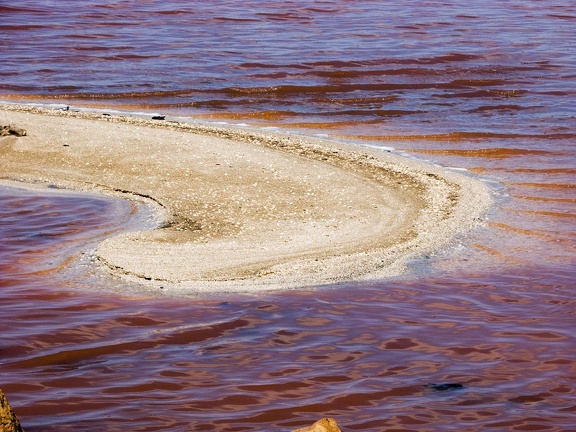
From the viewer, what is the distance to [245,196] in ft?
26.4

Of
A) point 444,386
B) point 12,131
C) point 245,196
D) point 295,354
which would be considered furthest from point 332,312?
point 12,131

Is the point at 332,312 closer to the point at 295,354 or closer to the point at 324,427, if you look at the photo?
the point at 295,354

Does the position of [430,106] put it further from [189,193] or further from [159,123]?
[189,193]

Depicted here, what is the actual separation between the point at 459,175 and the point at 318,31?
441 inches

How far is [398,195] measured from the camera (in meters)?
8.21

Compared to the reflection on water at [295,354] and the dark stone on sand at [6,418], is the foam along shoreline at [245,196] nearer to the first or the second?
the reflection on water at [295,354]

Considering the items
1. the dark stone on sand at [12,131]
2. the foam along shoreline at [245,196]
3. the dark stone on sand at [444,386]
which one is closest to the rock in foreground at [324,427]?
the dark stone on sand at [444,386]

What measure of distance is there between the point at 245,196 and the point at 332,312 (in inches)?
105

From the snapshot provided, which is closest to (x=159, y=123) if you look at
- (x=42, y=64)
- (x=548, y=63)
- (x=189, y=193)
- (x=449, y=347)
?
(x=189, y=193)

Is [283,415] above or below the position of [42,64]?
below

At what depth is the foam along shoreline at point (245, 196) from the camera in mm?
6340

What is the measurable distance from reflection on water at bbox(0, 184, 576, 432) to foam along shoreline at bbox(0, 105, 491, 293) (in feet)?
1.36

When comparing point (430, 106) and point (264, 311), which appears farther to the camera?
point (430, 106)

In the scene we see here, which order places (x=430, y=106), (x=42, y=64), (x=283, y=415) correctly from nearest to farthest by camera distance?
(x=283, y=415), (x=430, y=106), (x=42, y=64)
